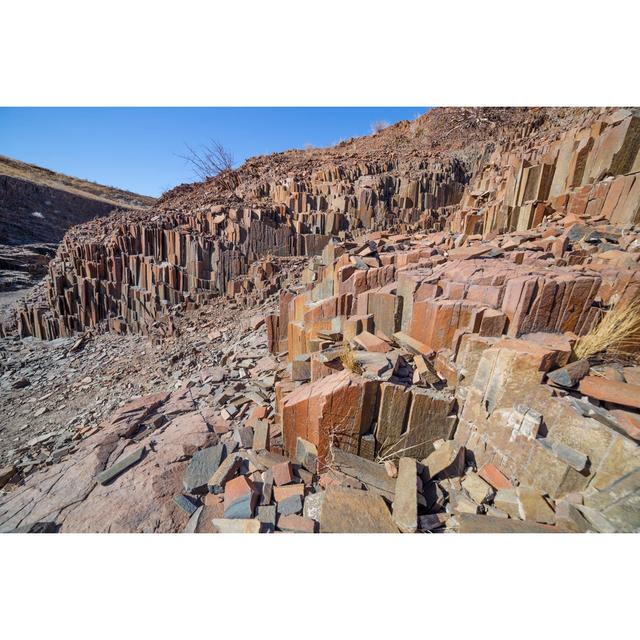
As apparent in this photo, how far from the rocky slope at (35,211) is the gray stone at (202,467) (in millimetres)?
22993

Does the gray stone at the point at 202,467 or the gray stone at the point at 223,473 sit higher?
the gray stone at the point at 223,473

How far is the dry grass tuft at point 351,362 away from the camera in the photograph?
126 inches

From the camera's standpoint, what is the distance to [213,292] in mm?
11070

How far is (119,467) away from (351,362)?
3.17m

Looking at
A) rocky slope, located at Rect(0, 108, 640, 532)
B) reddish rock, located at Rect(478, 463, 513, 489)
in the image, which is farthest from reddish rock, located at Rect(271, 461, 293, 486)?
reddish rock, located at Rect(478, 463, 513, 489)

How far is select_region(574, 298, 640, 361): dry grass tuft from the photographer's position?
273 centimetres

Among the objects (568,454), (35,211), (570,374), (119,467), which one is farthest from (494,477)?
(35,211)

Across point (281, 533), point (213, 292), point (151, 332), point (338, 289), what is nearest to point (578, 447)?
point (281, 533)

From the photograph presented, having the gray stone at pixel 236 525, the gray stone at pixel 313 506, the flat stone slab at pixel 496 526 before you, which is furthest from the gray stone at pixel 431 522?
the gray stone at pixel 236 525

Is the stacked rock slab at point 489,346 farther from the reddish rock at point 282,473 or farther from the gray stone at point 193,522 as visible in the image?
the gray stone at point 193,522

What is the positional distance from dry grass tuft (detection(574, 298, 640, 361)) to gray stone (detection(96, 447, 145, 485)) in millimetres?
5089

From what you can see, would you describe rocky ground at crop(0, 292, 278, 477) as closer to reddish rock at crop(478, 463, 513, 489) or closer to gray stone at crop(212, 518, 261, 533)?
gray stone at crop(212, 518, 261, 533)

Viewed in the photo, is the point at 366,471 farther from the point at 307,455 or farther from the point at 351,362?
the point at 351,362

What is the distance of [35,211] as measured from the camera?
30.1m
